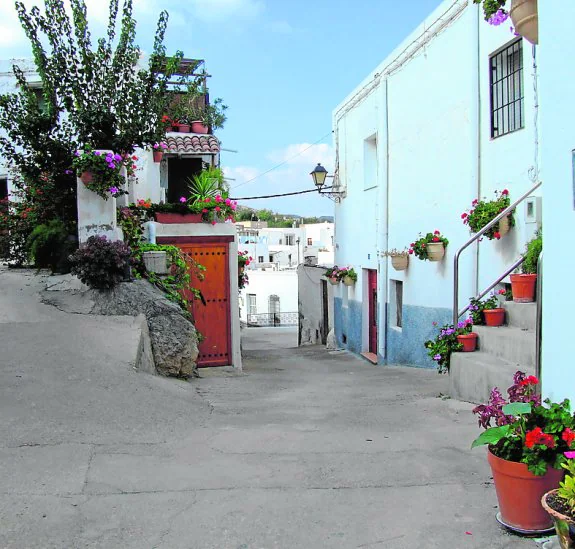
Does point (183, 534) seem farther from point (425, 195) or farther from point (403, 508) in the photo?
point (425, 195)

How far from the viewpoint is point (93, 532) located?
133 inches

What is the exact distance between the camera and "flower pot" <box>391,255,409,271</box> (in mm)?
12438

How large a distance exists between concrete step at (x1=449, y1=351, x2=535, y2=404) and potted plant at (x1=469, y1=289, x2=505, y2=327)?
46 cm

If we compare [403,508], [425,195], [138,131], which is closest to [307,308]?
[425,195]

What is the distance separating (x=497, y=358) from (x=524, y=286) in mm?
1019

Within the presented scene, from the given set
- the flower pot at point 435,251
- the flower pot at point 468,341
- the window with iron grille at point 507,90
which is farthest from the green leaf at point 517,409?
the flower pot at point 435,251

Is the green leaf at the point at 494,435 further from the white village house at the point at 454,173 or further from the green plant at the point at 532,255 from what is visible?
the green plant at the point at 532,255

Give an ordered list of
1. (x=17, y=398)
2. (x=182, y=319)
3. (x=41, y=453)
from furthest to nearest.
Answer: (x=182, y=319) < (x=17, y=398) < (x=41, y=453)

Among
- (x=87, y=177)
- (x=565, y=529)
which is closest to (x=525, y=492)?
(x=565, y=529)

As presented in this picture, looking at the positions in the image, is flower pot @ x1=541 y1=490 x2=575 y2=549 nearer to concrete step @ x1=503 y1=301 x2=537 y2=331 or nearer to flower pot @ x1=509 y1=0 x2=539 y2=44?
flower pot @ x1=509 y1=0 x2=539 y2=44

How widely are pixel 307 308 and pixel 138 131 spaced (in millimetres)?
13747

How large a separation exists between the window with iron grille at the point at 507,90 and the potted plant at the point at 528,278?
190cm

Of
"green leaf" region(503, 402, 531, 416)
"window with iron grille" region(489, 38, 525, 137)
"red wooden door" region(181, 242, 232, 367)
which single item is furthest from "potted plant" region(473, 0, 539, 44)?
"red wooden door" region(181, 242, 232, 367)

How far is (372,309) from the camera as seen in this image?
50.8ft
